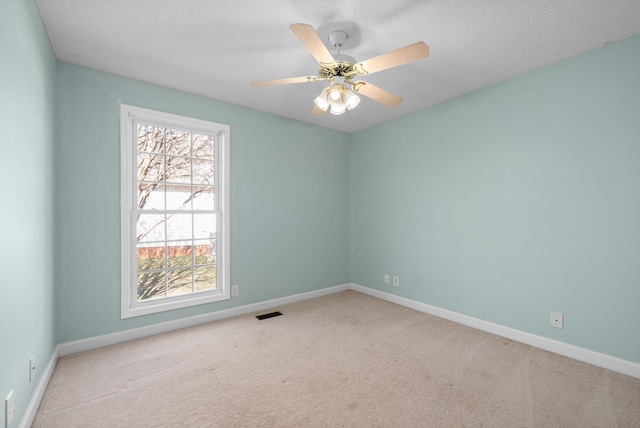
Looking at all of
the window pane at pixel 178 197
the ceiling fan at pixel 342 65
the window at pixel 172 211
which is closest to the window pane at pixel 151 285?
the window at pixel 172 211

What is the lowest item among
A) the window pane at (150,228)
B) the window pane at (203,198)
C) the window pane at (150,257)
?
the window pane at (150,257)

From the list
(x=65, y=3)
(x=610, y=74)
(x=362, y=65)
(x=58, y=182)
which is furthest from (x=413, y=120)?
(x=58, y=182)

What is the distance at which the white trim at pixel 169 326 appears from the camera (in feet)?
8.50

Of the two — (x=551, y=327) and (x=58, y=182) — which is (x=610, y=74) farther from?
(x=58, y=182)

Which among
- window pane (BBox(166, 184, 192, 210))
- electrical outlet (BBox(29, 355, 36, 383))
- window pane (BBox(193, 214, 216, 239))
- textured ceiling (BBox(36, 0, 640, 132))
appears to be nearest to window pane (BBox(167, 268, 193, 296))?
window pane (BBox(193, 214, 216, 239))

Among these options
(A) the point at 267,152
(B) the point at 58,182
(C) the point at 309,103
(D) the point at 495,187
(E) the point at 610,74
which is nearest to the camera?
(E) the point at 610,74

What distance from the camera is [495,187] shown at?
302cm

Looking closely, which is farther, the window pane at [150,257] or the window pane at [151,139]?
the window pane at [151,139]

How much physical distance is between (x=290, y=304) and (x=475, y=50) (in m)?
3.49

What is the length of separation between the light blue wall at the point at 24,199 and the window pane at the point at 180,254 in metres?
1.01

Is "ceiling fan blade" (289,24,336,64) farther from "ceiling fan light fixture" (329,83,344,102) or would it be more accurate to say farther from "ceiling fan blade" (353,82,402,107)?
"ceiling fan blade" (353,82,402,107)

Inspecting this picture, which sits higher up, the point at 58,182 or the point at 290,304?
the point at 58,182

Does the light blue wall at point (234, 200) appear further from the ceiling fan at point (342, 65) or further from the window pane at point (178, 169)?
the ceiling fan at point (342, 65)

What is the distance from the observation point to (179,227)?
323 centimetres
